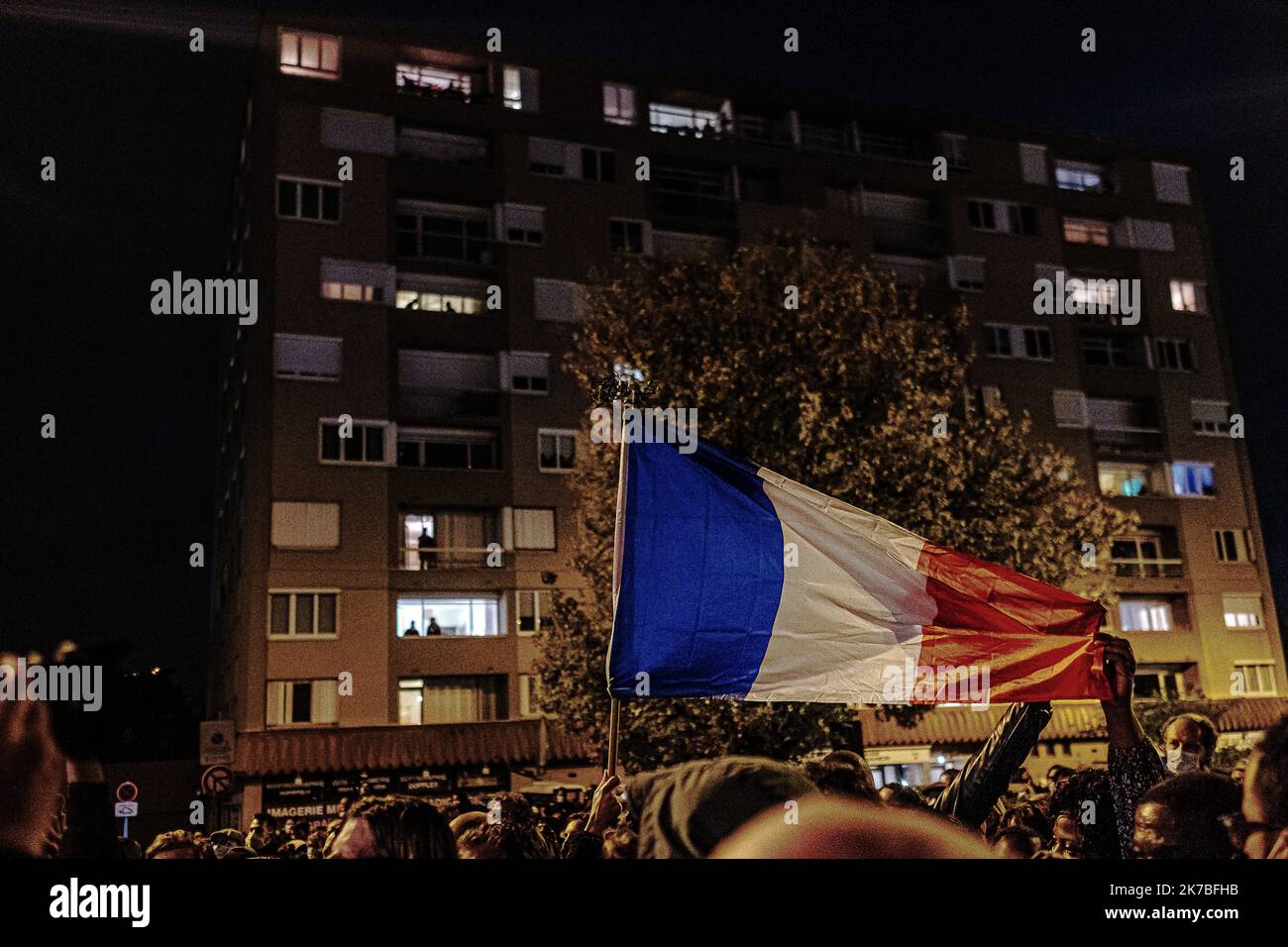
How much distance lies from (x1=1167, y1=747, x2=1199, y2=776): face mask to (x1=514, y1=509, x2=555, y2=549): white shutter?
1123 inches

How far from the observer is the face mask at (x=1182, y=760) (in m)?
5.64

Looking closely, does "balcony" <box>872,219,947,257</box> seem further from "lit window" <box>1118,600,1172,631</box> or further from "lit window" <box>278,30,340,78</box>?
"lit window" <box>278,30,340,78</box>

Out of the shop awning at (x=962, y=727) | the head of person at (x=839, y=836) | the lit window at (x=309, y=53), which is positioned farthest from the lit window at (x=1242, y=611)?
the head of person at (x=839, y=836)

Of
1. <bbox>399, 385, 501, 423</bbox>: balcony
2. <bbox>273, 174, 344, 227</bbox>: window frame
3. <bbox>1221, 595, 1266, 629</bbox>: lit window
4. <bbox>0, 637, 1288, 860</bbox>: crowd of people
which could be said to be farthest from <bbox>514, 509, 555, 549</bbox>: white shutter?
<bbox>0, 637, 1288, 860</bbox>: crowd of people

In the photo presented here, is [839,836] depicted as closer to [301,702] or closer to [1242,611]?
[301,702]

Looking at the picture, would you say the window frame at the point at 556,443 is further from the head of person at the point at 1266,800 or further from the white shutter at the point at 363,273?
the head of person at the point at 1266,800

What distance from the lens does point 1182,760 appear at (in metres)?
5.69

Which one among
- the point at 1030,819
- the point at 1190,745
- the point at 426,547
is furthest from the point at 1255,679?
the point at 1190,745

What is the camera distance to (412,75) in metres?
36.9

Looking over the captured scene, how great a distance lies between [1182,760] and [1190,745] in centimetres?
9

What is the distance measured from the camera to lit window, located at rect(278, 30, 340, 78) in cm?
3469
